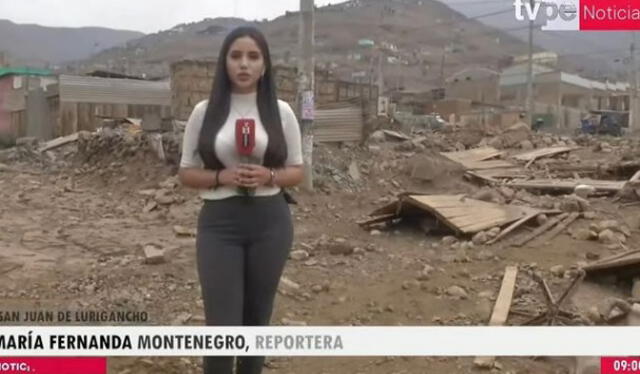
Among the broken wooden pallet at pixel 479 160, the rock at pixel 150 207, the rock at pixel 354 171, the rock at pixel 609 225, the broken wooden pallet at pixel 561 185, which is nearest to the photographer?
the rock at pixel 609 225

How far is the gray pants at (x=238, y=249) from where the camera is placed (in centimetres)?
217

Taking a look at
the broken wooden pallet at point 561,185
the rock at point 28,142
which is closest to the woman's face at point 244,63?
the broken wooden pallet at point 561,185

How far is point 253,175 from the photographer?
Answer: 7.07 feet

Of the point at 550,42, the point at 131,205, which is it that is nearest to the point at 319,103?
the point at 131,205

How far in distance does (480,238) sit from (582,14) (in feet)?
8.83

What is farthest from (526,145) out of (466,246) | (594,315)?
(594,315)

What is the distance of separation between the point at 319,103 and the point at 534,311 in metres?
2.60

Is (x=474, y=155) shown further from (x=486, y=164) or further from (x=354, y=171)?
(x=354, y=171)

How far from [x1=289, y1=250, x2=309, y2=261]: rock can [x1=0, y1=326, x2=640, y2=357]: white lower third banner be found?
2013mm

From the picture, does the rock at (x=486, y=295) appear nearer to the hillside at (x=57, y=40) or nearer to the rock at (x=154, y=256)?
the rock at (x=154, y=256)


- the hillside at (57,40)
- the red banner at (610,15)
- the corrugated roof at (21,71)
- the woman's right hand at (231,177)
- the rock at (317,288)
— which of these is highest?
the red banner at (610,15)

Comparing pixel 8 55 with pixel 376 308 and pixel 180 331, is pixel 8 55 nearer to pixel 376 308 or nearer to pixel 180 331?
pixel 180 331

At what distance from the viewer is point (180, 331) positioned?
8.02 feet

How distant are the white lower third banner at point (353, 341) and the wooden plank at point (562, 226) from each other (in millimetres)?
2961
